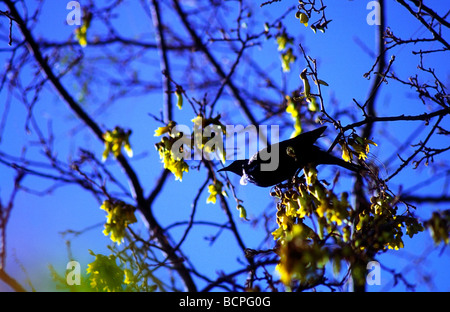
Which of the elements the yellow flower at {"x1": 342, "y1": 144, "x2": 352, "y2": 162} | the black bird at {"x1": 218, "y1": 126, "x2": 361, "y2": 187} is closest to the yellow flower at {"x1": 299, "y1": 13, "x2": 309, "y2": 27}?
the black bird at {"x1": 218, "y1": 126, "x2": 361, "y2": 187}

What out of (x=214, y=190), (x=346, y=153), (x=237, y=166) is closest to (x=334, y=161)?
(x=346, y=153)

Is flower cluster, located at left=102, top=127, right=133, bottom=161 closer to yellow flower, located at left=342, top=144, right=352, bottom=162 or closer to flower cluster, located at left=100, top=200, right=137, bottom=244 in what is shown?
flower cluster, located at left=100, top=200, right=137, bottom=244

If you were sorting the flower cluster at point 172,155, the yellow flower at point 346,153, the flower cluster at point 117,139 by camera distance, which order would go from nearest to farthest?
the yellow flower at point 346,153 < the flower cluster at point 172,155 < the flower cluster at point 117,139

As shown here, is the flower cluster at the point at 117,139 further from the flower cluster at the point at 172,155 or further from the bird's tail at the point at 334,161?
the bird's tail at the point at 334,161

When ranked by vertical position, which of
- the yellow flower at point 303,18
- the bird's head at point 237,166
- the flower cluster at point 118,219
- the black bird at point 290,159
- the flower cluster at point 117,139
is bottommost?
the flower cluster at point 118,219

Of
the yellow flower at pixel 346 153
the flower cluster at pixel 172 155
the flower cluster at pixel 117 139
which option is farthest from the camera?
the flower cluster at pixel 117 139

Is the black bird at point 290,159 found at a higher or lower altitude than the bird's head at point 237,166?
lower

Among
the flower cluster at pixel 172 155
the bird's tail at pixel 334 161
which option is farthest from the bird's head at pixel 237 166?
the bird's tail at pixel 334 161

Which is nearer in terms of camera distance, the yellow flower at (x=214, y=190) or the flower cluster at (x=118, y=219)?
the flower cluster at (x=118, y=219)

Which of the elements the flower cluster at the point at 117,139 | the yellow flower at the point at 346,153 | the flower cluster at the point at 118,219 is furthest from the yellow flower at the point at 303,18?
the flower cluster at the point at 118,219

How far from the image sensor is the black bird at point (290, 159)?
203 centimetres
